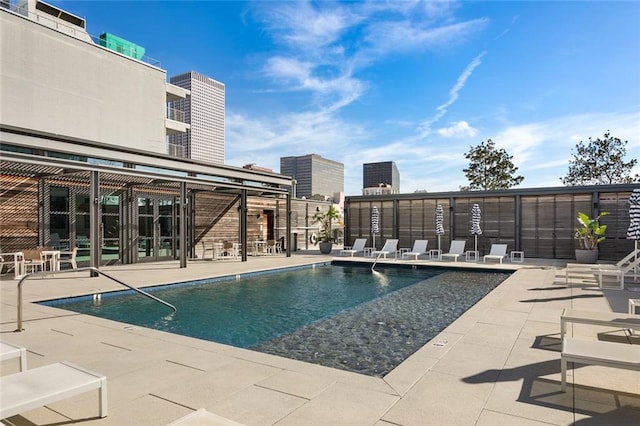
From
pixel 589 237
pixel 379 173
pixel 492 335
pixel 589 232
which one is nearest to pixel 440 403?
pixel 492 335

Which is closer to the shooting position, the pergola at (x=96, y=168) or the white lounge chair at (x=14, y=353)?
the white lounge chair at (x=14, y=353)

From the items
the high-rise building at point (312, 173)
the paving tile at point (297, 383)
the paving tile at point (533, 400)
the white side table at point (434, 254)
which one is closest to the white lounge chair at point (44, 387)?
the paving tile at point (297, 383)

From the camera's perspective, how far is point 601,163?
95.3ft

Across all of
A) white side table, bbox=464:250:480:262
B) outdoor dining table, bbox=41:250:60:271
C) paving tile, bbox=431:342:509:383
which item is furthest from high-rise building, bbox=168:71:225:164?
paving tile, bbox=431:342:509:383

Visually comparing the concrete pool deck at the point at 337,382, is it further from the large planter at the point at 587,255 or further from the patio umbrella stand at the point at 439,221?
the patio umbrella stand at the point at 439,221

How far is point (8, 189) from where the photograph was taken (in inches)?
427

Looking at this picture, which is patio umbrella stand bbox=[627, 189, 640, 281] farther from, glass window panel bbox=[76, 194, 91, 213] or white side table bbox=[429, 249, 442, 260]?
glass window panel bbox=[76, 194, 91, 213]

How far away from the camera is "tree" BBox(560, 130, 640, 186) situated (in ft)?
92.1

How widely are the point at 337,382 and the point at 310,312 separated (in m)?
3.92

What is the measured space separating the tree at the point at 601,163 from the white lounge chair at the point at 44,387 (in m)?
33.6

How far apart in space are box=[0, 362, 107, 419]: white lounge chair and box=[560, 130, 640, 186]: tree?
110 ft

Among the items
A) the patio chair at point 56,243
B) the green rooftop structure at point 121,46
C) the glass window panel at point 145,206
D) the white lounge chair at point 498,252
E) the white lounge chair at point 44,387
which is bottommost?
the white lounge chair at point 498,252

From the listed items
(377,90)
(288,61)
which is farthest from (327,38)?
(377,90)

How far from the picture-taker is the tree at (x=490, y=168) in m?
33.3
